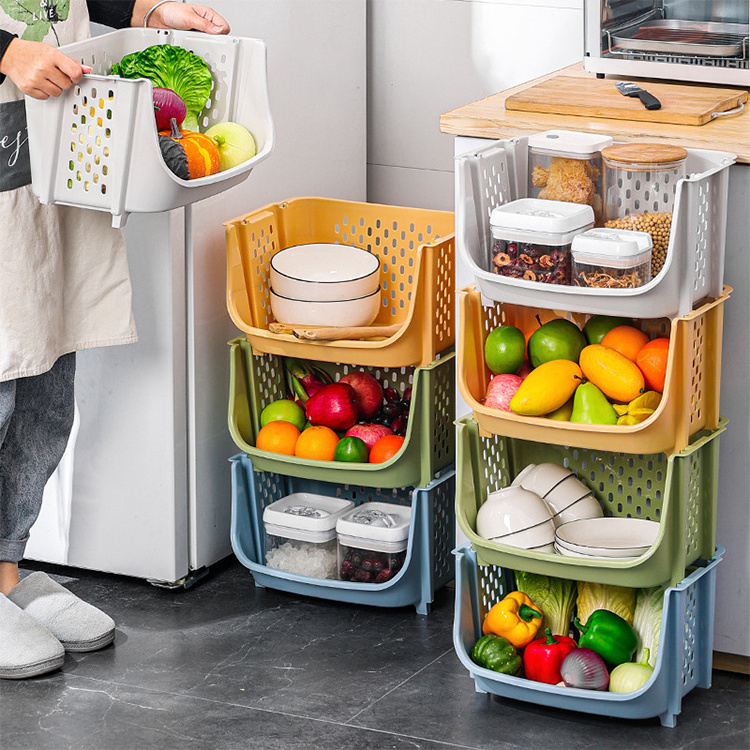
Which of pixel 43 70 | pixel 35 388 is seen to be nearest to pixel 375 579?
pixel 35 388

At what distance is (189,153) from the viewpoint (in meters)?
2.10

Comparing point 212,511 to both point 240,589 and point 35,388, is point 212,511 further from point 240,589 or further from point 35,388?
point 35,388

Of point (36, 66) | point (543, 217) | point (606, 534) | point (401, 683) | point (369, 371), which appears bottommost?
point (401, 683)

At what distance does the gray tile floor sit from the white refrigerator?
137 millimetres

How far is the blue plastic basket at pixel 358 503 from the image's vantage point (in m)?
2.42

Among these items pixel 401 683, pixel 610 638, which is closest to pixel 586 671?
pixel 610 638

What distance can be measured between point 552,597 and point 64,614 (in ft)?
2.77

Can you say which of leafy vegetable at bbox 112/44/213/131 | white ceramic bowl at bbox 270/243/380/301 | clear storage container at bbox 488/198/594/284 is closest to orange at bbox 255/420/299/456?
white ceramic bowl at bbox 270/243/380/301

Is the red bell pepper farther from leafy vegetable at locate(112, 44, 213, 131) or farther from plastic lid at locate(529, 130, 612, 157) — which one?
leafy vegetable at locate(112, 44, 213, 131)

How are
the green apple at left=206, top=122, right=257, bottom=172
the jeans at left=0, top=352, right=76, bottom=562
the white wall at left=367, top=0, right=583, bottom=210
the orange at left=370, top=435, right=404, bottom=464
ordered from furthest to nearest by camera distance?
the white wall at left=367, top=0, right=583, bottom=210
the orange at left=370, top=435, right=404, bottom=464
the jeans at left=0, top=352, right=76, bottom=562
the green apple at left=206, top=122, right=257, bottom=172

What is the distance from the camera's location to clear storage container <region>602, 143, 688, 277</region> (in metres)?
1.91

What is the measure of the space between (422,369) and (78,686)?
789mm

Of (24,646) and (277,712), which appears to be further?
(24,646)

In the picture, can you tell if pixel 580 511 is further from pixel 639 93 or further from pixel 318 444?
pixel 639 93
